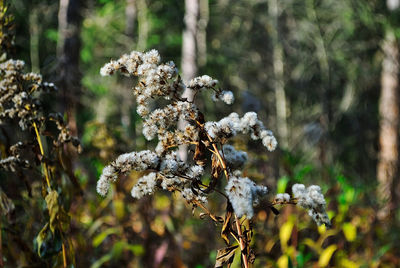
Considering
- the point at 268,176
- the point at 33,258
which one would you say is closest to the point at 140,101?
the point at 33,258

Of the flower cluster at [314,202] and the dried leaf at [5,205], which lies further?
the dried leaf at [5,205]

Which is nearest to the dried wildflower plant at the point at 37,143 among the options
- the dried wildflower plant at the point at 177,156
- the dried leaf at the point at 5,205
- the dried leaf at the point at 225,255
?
the dried leaf at the point at 5,205

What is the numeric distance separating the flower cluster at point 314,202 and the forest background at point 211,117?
1.14ft

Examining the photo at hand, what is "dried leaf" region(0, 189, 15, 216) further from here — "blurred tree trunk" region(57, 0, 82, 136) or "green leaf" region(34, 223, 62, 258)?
"blurred tree trunk" region(57, 0, 82, 136)

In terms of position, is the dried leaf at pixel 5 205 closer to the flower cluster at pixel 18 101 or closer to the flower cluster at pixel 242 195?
the flower cluster at pixel 18 101

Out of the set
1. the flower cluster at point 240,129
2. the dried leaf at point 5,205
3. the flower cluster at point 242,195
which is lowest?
the flower cluster at point 242,195

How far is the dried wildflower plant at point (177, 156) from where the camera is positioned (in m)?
1.27

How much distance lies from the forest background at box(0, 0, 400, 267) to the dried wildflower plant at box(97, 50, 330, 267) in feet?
1.07

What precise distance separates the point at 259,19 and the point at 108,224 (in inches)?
394

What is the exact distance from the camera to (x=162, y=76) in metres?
1.31

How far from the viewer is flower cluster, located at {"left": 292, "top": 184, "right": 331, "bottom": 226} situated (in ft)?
4.07

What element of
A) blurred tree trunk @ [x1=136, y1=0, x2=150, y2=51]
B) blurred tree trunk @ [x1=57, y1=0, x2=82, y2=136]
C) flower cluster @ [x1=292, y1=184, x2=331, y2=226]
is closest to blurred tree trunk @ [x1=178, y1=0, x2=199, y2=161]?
blurred tree trunk @ [x1=57, y1=0, x2=82, y2=136]

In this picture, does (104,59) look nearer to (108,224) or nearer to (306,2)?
(306,2)

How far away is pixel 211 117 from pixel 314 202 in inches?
384
